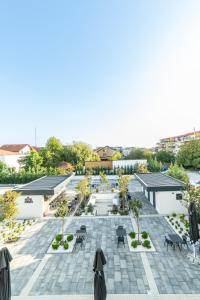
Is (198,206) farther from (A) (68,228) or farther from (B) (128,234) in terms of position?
(A) (68,228)

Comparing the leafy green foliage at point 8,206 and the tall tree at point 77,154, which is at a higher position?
the tall tree at point 77,154

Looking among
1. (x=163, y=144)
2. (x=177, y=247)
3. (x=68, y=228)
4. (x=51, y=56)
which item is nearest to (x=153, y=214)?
(x=177, y=247)

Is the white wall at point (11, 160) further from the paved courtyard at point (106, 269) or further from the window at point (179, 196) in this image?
the window at point (179, 196)

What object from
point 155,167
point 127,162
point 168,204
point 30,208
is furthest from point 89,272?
point 127,162

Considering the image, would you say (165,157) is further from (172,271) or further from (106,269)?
(106,269)

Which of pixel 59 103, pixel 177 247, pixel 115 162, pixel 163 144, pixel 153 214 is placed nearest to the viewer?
pixel 177 247

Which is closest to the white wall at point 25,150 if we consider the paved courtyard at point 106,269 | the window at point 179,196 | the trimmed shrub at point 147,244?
the paved courtyard at point 106,269

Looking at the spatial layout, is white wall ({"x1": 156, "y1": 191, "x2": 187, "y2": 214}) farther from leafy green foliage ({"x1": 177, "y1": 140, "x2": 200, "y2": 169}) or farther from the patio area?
leafy green foliage ({"x1": 177, "y1": 140, "x2": 200, "y2": 169})
